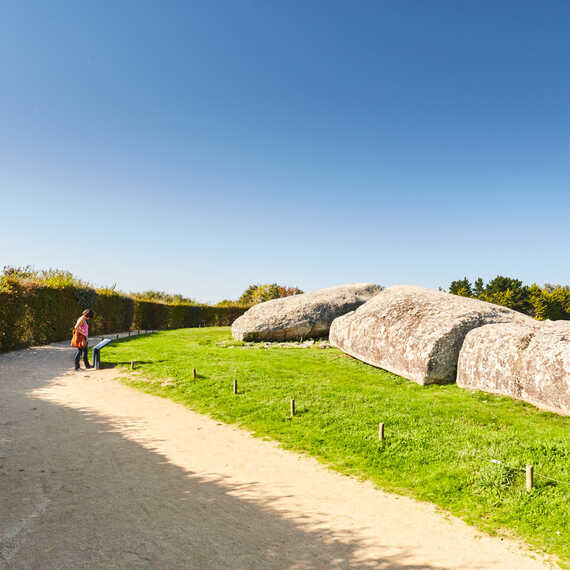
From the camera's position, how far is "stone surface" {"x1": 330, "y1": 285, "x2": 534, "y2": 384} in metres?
12.0

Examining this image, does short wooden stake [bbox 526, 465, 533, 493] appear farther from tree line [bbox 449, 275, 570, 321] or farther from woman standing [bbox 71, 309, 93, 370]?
tree line [bbox 449, 275, 570, 321]

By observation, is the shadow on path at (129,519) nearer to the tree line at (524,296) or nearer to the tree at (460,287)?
the tree line at (524,296)

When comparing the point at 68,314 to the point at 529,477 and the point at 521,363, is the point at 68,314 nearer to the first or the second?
the point at 521,363

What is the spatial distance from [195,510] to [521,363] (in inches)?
331

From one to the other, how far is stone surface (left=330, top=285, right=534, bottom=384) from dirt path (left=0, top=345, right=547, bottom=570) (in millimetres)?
6158

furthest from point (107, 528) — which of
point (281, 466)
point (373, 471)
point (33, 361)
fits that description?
point (33, 361)

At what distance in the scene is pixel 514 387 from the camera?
394 inches

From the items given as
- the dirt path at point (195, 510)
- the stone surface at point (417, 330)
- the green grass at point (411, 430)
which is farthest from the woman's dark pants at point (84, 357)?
the stone surface at point (417, 330)

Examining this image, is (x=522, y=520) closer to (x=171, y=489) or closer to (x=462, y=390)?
(x=171, y=489)

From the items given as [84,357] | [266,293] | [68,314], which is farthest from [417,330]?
[266,293]

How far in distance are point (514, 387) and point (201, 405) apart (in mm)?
7940

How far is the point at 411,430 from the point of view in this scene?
815cm

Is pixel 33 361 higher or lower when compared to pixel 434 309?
lower

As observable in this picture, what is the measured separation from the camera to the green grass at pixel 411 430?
18.5ft
